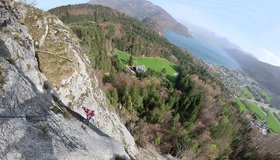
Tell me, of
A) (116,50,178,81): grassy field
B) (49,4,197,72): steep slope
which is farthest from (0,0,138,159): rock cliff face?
(116,50,178,81): grassy field

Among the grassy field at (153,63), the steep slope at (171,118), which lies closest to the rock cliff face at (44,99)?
the steep slope at (171,118)

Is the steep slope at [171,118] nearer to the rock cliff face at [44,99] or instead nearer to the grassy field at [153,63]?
the grassy field at [153,63]

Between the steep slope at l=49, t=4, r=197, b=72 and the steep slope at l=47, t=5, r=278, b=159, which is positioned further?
the steep slope at l=49, t=4, r=197, b=72

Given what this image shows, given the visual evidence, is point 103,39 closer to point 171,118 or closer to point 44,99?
point 171,118

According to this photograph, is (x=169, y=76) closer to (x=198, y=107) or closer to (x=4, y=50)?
(x=198, y=107)

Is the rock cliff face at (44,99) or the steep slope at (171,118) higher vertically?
the rock cliff face at (44,99)

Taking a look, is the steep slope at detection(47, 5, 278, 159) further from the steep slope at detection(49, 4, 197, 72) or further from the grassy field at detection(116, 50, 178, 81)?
the grassy field at detection(116, 50, 178, 81)

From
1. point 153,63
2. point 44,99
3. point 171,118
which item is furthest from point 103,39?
point 44,99

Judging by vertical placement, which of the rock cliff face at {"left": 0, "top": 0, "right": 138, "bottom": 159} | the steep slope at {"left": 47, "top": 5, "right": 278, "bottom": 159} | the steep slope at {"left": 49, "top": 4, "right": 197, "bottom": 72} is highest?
the rock cliff face at {"left": 0, "top": 0, "right": 138, "bottom": 159}
